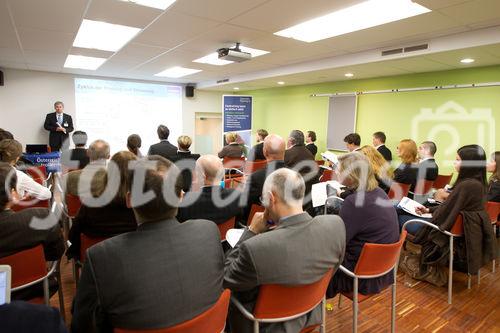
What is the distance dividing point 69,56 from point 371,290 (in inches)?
233

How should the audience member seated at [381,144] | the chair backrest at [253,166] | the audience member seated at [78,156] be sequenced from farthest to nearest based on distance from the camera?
the audience member seated at [381,144] → the chair backrest at [253,166] → the audience member seated at [78,156]

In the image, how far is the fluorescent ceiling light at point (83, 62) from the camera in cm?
559

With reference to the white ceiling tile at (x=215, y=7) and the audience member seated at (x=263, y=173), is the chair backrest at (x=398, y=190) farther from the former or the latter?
the white ceiling tile at (x=215, y=7)

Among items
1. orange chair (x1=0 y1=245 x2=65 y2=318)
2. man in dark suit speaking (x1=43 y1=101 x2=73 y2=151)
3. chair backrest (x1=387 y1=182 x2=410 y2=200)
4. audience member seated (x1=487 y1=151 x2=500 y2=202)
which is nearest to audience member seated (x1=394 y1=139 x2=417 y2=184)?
chair backrest (x1=387 y1=182 x2=410 y2=200)

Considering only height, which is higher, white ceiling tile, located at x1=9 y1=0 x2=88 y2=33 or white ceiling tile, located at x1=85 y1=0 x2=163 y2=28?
white ceiling tile, located at x1=85 y1=0 x2=163 y2=28

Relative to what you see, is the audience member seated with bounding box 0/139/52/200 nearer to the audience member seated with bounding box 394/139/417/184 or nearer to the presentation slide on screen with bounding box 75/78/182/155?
the audience member seated with bounding box 394/139/417/184

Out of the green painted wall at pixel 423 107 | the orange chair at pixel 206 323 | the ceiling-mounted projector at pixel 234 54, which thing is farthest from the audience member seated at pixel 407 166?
the orange chair at pixel 206 323

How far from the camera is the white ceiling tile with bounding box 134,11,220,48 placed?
10.7ft

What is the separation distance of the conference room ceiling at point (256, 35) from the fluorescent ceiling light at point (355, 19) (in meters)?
0.13

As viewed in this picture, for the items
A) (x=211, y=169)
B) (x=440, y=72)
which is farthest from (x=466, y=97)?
(x=211, y=169)

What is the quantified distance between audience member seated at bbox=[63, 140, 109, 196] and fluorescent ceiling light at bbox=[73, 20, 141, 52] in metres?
1.52

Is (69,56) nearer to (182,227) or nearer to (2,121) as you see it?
(2,121)

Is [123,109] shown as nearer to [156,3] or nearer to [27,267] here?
[156,3]

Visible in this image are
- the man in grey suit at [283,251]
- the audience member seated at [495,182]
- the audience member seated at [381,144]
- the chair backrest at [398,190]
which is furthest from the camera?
the audience member seated at [381,144]
